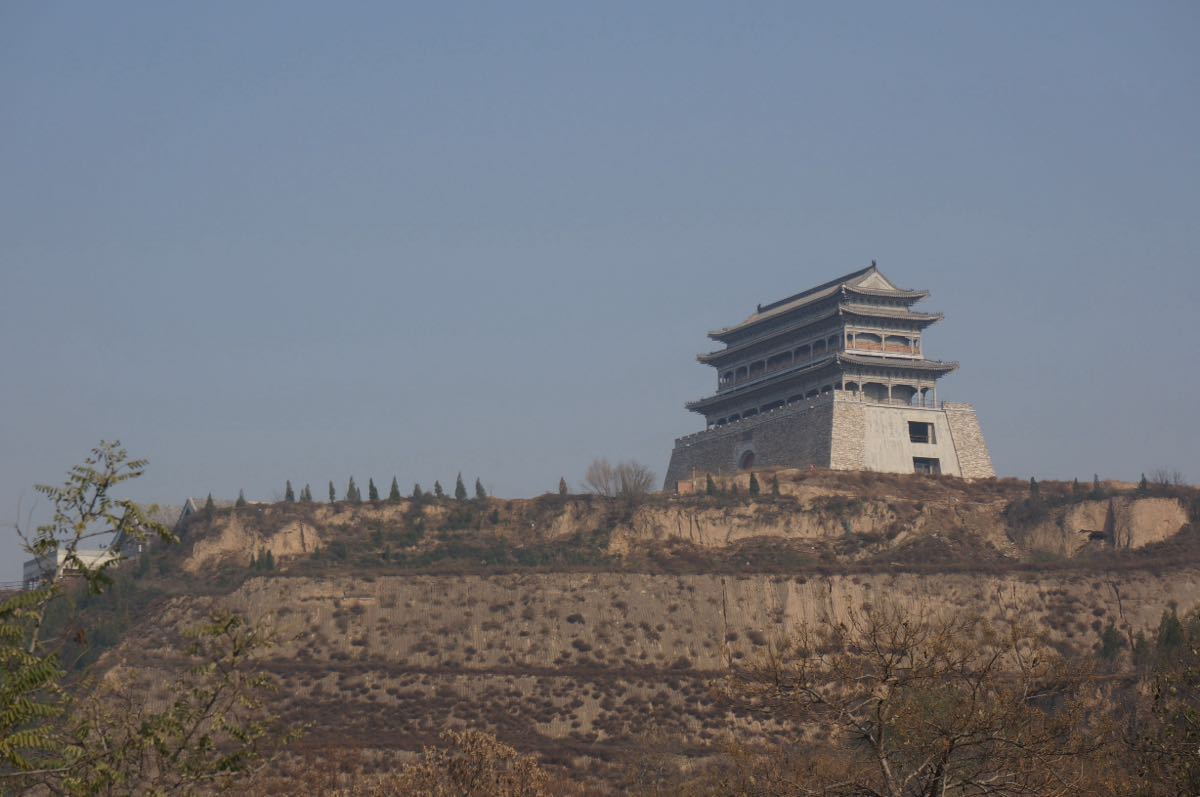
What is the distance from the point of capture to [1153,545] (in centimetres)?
8350

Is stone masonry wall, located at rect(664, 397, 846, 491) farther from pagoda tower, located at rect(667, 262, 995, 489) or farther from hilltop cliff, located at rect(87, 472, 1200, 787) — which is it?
hilltop cliff, located at rect(87, 472, 1200, 787)

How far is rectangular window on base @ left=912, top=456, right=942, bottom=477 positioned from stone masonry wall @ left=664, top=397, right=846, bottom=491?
662 centimetres

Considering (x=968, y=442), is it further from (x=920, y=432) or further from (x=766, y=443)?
(x=766, y=443)

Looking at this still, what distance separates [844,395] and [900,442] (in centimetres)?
499

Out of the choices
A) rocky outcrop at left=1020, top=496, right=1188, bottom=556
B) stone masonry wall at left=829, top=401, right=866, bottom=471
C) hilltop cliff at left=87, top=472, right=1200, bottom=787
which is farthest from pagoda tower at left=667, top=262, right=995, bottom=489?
rocky outcrop at left=1020, top=496, right=1188, bottom=556

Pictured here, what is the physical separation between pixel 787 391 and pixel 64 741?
83885mm

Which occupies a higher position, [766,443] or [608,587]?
[766,443]

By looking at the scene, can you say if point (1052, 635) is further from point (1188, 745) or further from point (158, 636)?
point (1188, 745)

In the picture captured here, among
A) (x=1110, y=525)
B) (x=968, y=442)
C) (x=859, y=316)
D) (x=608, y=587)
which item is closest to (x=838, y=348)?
(x=859, y=316)

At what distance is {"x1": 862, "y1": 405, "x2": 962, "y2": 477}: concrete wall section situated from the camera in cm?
9481

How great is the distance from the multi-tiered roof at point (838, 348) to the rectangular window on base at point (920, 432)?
189cm

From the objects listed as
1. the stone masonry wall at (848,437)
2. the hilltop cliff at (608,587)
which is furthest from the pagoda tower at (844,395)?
the hilltop cliff at (608,587)

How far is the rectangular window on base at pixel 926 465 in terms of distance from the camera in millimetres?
96250

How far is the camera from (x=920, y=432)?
319ft
